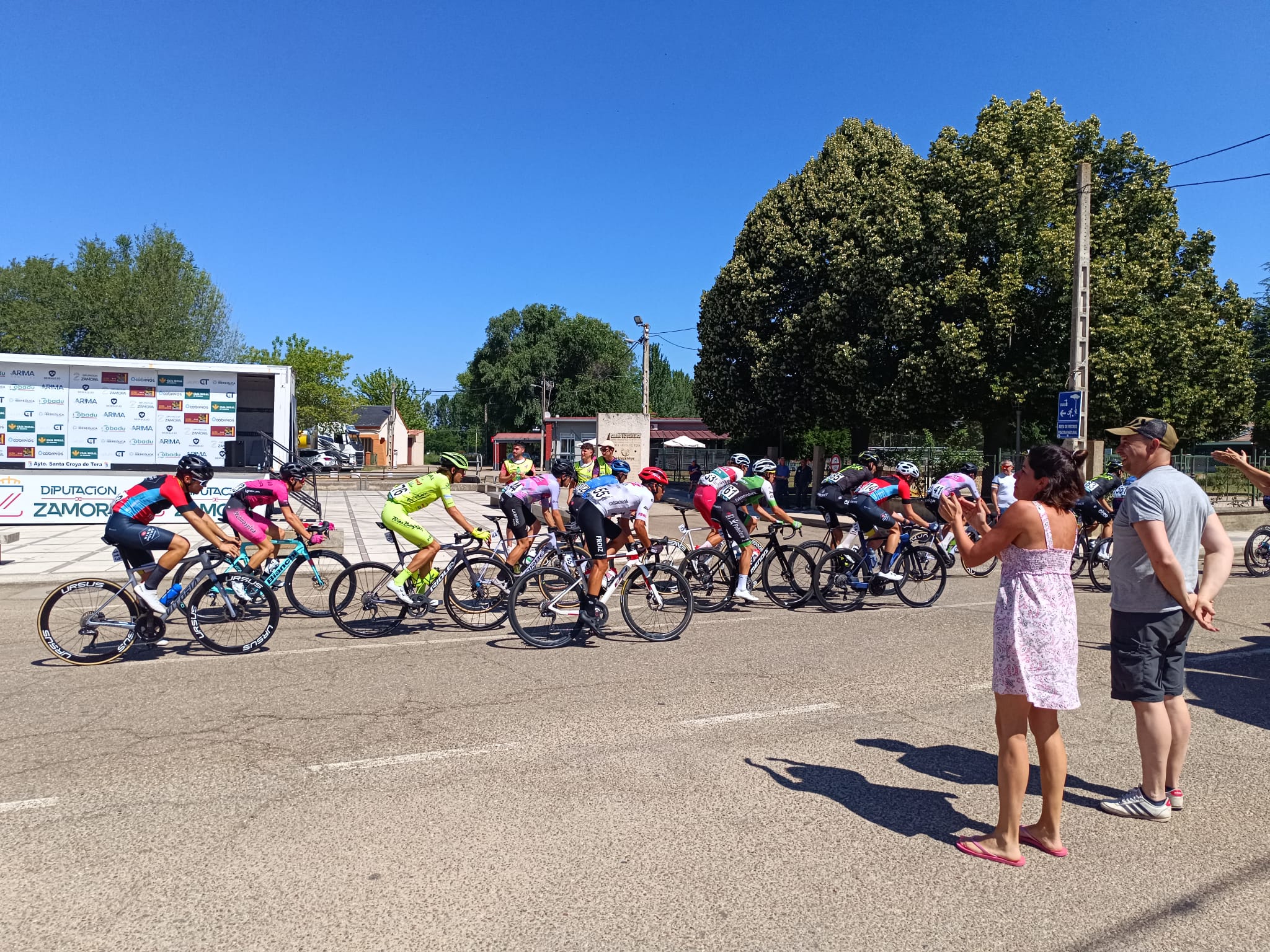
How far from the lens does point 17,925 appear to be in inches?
127

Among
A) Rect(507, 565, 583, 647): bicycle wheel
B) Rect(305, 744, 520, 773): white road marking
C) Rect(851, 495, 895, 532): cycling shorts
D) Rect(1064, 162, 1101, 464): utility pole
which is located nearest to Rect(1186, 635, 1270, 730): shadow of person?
Rect(851, 495, 895, 532): cycling shorts

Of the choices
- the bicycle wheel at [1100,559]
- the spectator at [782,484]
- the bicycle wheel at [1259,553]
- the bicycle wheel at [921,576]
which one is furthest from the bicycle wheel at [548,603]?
the spectator at [782,484]

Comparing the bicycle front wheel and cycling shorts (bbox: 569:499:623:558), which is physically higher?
cycling shorts (bbox: 569:499:623:558)

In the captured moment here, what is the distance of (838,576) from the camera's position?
10.5 metres

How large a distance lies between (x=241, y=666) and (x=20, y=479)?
14.3 m

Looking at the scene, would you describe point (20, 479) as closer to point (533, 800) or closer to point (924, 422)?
point (533, 800)

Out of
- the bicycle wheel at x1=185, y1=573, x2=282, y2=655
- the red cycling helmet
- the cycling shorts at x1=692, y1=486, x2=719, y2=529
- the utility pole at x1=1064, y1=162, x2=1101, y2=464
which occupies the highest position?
the utility pole at x1=1064, y1=162, x2=1101, y2=464

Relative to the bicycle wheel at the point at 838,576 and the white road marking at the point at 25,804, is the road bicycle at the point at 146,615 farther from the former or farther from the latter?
the bicycle wheel at the point at 838,576

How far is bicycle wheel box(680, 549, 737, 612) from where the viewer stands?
1015cm

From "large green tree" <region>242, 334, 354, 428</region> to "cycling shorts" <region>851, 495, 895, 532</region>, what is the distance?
50.9 meters

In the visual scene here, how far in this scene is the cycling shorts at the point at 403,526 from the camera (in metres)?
8.52

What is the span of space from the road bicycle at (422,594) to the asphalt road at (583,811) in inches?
48.5

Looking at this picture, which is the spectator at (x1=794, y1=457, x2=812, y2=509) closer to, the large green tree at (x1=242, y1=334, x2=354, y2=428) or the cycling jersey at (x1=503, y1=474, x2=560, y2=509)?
the cycling jersey at (x1=503, y1=474, x2=560, y2=509)

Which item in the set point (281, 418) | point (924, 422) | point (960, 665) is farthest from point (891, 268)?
point (960, 665)
